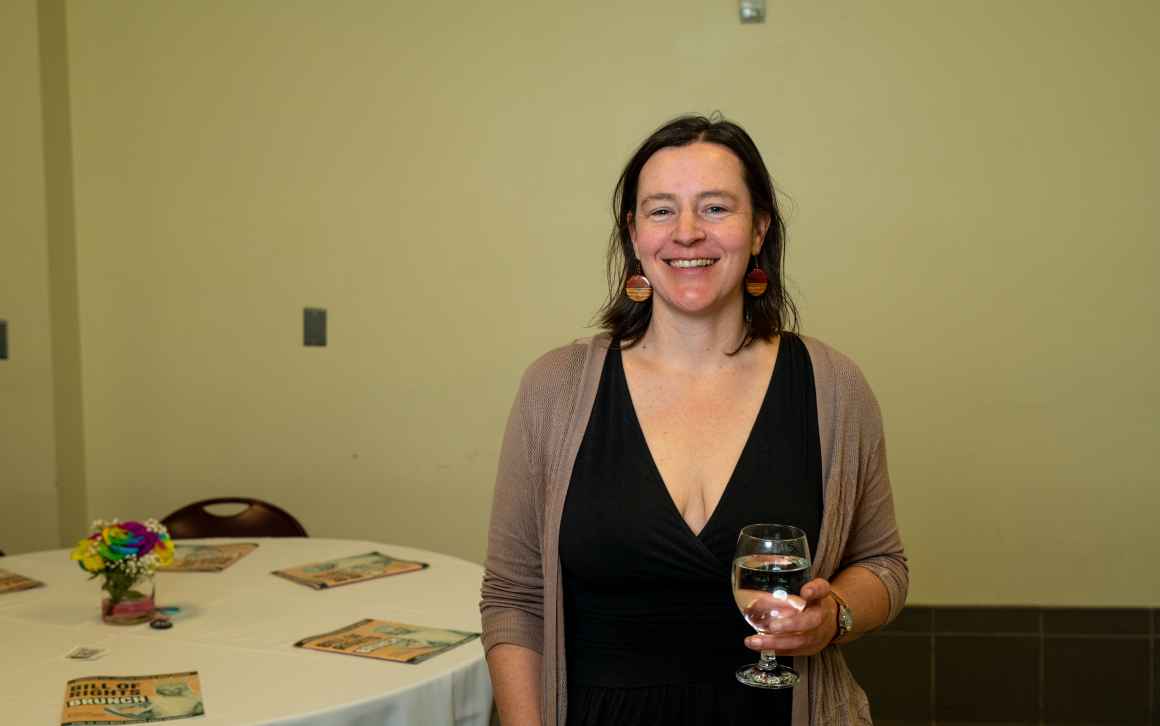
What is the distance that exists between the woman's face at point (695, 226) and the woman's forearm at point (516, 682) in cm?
58

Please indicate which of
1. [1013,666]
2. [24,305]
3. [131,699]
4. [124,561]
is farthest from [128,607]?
[1013,666]

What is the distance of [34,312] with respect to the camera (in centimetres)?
394

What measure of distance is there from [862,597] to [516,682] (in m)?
0.52

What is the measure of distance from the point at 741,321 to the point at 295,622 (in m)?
1.30

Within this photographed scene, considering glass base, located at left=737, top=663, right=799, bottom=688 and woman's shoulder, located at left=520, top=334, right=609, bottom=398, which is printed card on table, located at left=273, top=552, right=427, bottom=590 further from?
glass base, located at left=737, top=663, right=799, bottom=688

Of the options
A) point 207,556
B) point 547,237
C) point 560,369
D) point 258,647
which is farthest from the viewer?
point 547,237

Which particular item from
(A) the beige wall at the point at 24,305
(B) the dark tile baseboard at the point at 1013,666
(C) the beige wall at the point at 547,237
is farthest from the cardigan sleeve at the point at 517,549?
(A) the beige wall at the point at 24,305

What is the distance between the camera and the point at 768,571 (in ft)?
4.47

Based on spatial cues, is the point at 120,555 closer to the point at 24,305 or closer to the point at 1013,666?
the point at 24,305

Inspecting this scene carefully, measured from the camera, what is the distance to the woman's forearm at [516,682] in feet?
5.37

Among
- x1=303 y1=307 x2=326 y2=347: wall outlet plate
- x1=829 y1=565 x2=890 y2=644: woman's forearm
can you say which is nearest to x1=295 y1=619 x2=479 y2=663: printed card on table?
x1=829 y1=565 x2=890 y2=644: woman's forearm

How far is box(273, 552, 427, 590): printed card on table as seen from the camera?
2.82 m

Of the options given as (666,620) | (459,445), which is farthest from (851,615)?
(459,445)

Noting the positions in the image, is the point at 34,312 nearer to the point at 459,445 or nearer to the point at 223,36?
the point at 223,36
